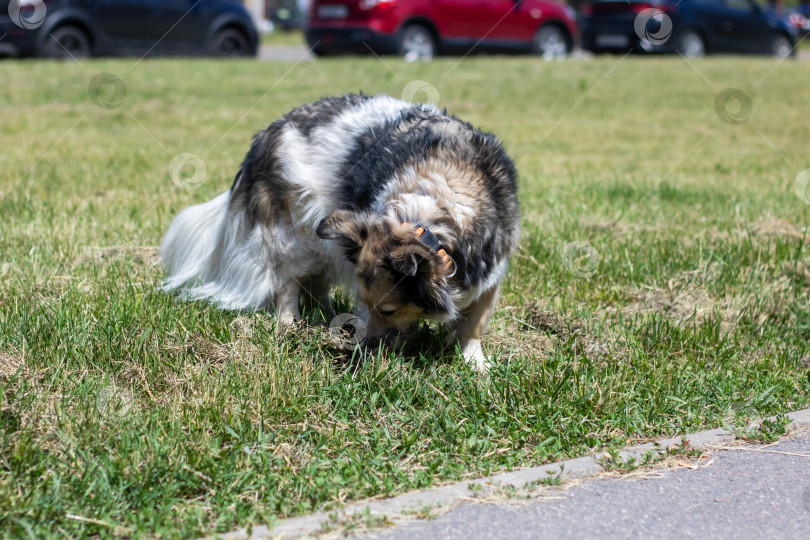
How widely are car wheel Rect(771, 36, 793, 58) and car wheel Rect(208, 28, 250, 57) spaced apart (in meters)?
12.8

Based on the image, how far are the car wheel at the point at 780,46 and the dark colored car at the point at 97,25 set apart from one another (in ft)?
43.6

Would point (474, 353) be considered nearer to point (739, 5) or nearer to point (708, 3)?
point (708, 3)

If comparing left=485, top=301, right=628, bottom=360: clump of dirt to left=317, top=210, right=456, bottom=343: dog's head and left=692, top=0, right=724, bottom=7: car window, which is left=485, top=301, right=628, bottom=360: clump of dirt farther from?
left=692, top=0, right=724, bottom=7: car window

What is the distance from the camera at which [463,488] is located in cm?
299

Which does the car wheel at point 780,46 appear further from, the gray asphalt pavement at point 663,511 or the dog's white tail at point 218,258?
the gray asphalt pavement at point 663,511

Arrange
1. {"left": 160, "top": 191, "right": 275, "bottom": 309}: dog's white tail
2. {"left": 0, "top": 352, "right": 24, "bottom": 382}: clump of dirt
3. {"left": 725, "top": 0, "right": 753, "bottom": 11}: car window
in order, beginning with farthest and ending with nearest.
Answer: {"left": 725, "top": 0, "right": 753, "bottom": 11}: car window → {"left": 160, "top": 191, "right": 275, "bottom": 309}: dog's white tail → {"left": 0, "top": 352, "right": 24, "bottom": 382}: clump of dirt

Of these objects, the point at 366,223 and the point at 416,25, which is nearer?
the point at 366,223

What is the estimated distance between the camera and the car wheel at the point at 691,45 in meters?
19.4

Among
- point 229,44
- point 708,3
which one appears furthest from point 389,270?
point 708,3

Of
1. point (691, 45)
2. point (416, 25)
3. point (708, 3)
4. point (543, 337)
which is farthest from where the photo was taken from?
point (691, 45)

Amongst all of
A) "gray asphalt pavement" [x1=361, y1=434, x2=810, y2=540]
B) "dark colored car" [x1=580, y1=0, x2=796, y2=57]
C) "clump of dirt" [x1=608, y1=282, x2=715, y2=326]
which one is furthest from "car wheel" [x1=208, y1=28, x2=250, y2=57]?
"gray asphalt pavement" [x1=361, y1=434, x2=810, y2=540]

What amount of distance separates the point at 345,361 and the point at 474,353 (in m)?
0.66

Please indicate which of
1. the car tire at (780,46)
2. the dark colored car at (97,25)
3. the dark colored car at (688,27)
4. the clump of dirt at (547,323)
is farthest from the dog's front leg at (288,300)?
the car tire at (780,46)

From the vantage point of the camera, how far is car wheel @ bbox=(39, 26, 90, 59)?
46.1ft
